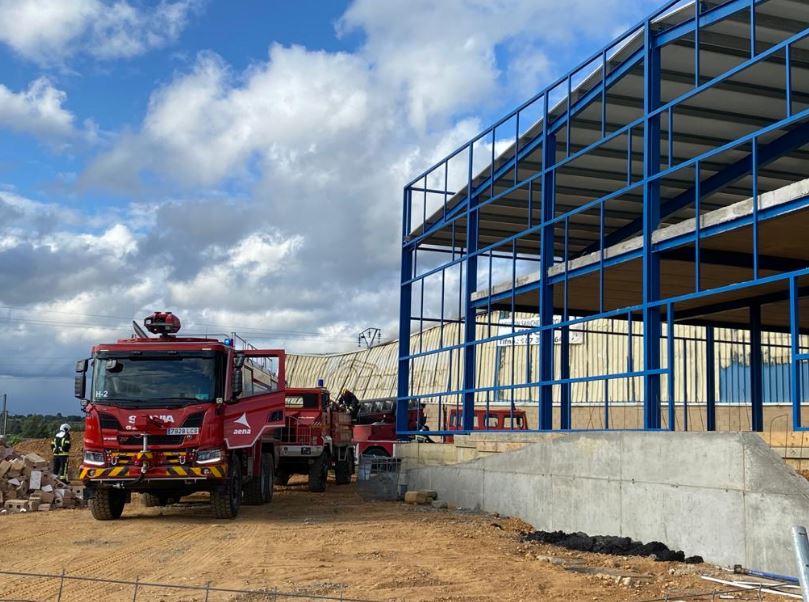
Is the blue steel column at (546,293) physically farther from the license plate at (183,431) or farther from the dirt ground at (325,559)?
the license plate at (183,431)

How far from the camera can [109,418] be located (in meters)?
14.4

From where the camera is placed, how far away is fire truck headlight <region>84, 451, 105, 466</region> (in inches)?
567

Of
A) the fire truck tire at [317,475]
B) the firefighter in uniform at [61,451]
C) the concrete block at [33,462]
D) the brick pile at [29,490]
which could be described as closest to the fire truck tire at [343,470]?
the fire truck tire at [317,475]

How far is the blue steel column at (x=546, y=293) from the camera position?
626 inches

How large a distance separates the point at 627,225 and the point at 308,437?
897 centimetres

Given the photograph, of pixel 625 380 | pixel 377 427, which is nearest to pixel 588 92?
pixel 377 427

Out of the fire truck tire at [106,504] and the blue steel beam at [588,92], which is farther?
the fire truck tire at [106,504]

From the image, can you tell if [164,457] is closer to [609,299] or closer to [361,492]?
[361,492]

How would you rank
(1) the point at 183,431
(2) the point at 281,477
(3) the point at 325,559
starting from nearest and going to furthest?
(3) the point at 325,559 → (1) the point at 183,431 → (2) the point at 281,477

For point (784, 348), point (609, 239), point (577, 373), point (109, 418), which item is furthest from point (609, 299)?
point (577, 373)

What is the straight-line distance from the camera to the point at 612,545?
11.1 m

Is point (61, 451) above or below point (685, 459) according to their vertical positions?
below

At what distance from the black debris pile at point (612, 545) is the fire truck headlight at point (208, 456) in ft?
16.7

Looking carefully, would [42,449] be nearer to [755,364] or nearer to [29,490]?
[29,490]
